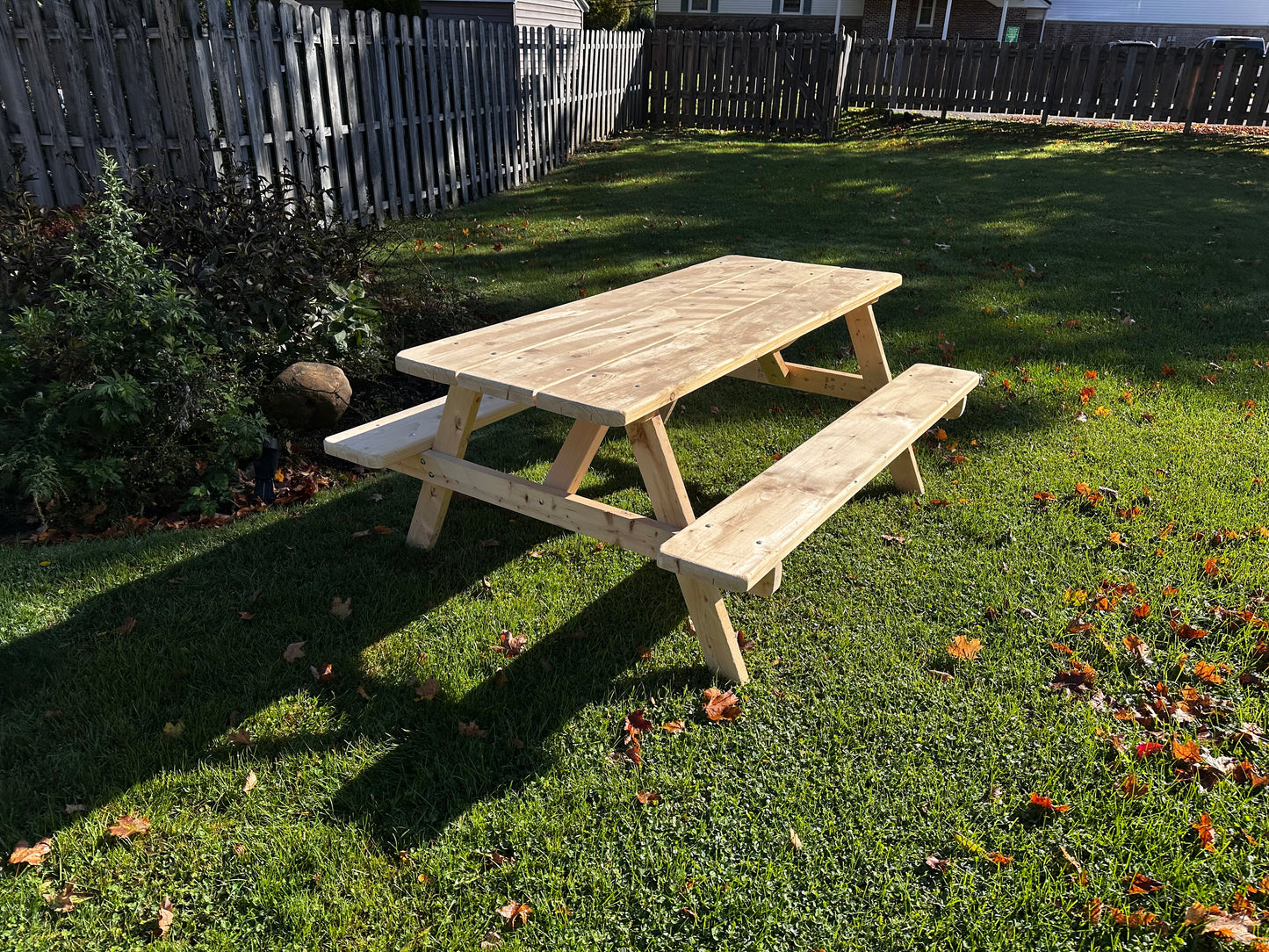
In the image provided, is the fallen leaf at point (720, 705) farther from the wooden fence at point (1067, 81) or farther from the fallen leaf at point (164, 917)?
the wooden fence at point (1067, 81)

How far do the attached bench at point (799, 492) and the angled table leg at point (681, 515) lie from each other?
0.46ft

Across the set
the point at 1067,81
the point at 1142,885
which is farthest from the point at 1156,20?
the point at 1142,885

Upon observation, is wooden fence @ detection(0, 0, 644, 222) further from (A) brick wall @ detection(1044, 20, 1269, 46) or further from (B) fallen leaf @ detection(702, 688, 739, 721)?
(A) brick wall @ detection(1044, 20, 1269, 46)

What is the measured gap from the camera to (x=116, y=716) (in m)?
2.65

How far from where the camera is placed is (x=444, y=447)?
3.17 metres

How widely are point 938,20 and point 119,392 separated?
120ft

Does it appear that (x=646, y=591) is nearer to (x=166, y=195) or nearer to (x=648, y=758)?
(x=648, y=758)

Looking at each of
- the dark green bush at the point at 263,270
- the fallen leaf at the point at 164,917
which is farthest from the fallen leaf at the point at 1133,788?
the dark green bush at the point at 263,270

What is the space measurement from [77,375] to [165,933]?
8.91 ft

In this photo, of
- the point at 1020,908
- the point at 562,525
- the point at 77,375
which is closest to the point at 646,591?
the point at 562,525

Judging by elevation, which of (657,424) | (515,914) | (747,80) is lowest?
(515,914)

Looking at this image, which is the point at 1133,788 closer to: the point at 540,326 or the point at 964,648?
the point at 964,648

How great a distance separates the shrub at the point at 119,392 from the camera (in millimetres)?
3680

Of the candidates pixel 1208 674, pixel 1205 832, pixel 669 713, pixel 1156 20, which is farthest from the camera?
pixel 1156 20
